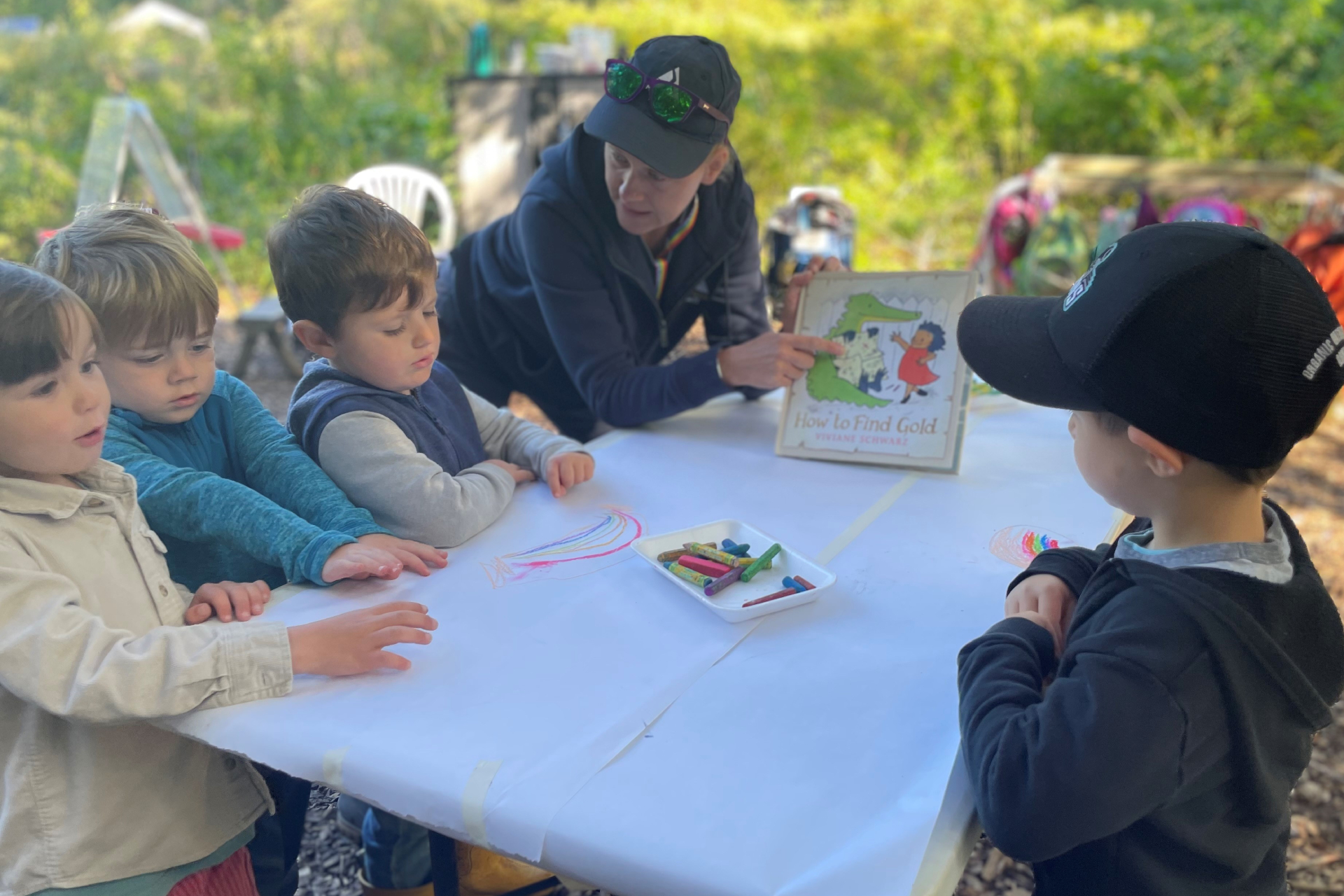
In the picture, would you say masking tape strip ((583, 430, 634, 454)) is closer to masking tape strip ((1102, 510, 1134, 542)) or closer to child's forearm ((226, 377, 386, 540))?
child's forearm ((226, 377, 386, 540))

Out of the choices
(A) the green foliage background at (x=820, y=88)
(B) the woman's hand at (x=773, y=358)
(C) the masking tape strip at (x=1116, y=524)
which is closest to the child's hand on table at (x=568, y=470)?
(B) the woman's hand at (x=773, y=358)

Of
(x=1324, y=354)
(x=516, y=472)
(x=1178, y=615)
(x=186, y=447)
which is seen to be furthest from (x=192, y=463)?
(x=1324, y=354)

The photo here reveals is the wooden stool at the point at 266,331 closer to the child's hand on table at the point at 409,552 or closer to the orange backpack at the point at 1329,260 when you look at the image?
the child's hand on table at the point at 409,552

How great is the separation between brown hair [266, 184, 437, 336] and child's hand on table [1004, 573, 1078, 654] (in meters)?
1.00

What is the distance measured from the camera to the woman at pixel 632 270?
6.38 feet

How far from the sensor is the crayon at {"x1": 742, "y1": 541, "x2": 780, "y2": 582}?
4.61ft

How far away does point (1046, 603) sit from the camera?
121 centimetres

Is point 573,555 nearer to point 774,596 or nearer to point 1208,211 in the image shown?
point 774,596

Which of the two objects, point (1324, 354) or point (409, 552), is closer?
point (1324, 354)

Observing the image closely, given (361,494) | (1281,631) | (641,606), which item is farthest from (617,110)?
(1281,631)

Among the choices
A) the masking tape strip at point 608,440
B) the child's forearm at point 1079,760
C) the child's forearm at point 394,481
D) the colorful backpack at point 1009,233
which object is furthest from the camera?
the colorful backpack at point 1009,233

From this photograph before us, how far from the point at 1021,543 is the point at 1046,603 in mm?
358

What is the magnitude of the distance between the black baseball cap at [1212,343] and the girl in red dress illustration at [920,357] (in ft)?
3.03

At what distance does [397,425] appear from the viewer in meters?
1.56
